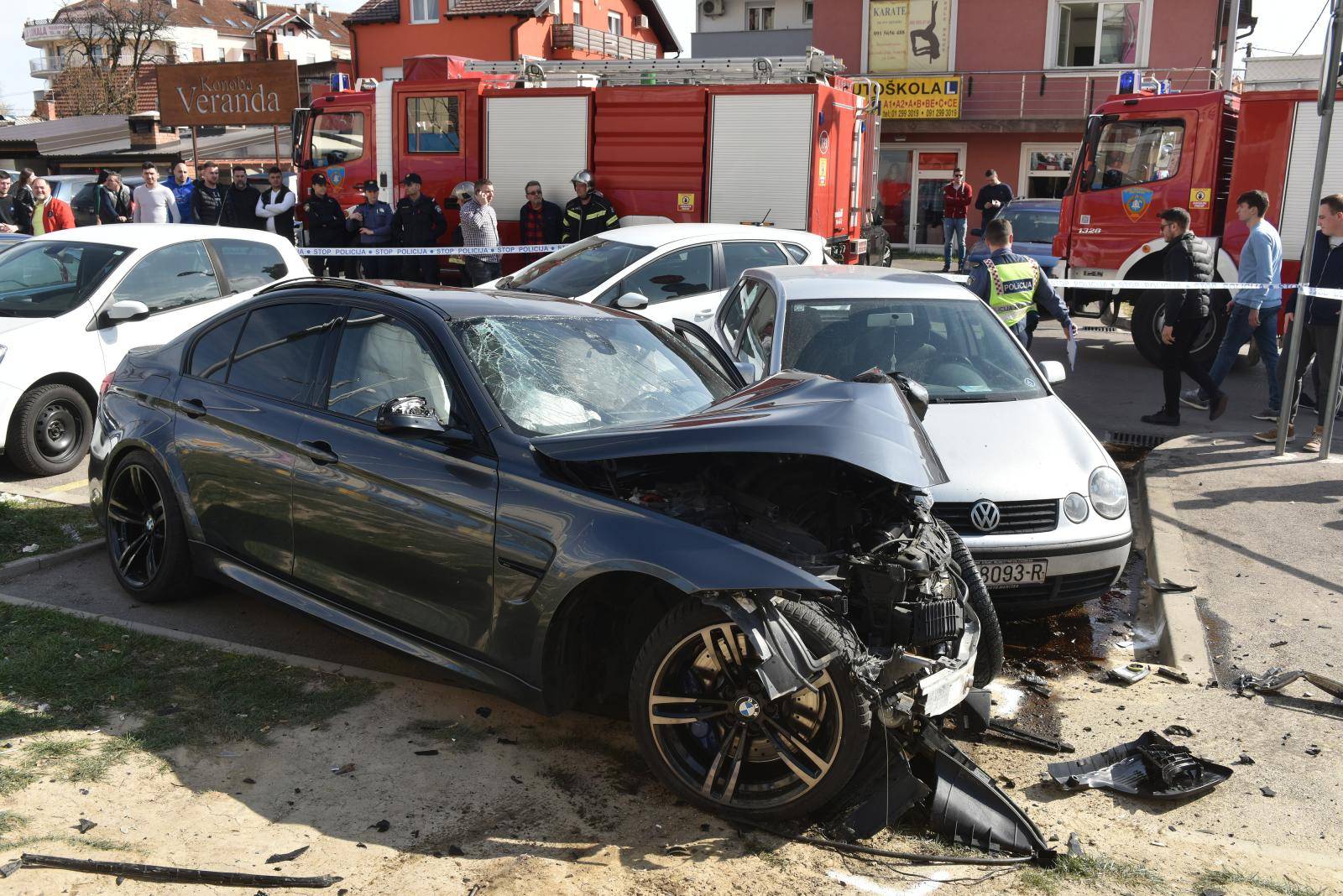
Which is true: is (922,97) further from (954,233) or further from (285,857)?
(285,857)

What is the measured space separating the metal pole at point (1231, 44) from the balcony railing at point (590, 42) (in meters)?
12.1

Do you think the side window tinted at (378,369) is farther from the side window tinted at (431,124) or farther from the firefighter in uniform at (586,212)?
the side window tinted at (431,124)

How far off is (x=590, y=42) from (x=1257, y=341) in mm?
19674

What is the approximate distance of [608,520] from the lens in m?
3.72

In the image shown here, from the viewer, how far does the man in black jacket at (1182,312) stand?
383 inches

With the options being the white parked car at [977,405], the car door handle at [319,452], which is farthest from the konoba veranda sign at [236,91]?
the car door handle at [319,452]

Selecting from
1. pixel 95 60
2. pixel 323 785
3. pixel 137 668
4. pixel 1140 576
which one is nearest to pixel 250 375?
pixel 137 668

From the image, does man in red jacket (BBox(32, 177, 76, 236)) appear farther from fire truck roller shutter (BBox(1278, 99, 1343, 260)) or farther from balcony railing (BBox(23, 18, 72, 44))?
balcony railing (BBox(23, 18, 72, 44))

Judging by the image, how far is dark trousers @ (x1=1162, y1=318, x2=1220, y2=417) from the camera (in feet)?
32.0

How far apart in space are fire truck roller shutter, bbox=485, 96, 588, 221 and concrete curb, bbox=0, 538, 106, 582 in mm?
9959

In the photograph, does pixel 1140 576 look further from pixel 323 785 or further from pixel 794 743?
pixel 323 785

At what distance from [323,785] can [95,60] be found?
193 feet

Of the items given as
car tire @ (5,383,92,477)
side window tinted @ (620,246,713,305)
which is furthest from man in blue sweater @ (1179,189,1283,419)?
car tire @ (5,383,92,477)

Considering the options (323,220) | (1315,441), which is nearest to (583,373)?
(1315,441)
